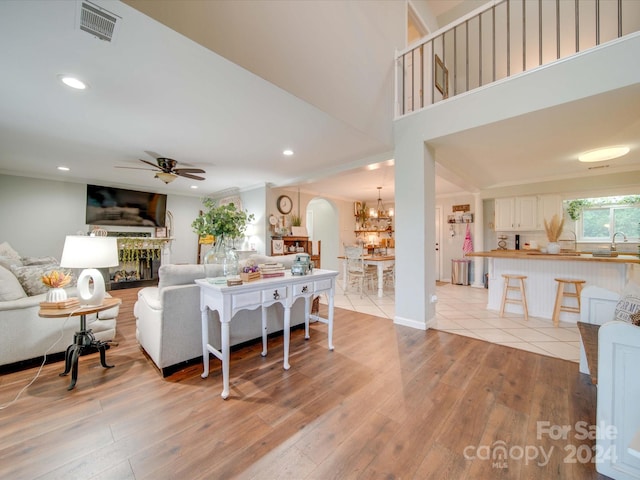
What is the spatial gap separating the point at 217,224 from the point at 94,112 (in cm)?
178

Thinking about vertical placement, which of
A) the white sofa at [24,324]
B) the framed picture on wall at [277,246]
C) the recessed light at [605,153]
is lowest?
the white sofa at [24,324]

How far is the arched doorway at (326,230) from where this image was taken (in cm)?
761

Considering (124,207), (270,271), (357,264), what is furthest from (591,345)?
(124,207)

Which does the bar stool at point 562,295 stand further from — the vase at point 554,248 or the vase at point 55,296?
the vase at point 55,296

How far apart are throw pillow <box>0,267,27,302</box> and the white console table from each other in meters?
1.82

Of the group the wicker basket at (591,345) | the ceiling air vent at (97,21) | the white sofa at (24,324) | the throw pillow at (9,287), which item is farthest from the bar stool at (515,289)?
the throw pillow at (9,287)

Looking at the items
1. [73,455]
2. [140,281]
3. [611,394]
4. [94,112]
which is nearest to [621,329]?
[611,394]

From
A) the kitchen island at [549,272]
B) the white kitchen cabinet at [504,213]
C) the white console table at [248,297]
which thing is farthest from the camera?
the white kitchen cabinet at [504,213]

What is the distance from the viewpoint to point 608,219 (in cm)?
507

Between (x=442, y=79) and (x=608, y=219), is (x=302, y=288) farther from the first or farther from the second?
(x=608, y=219)

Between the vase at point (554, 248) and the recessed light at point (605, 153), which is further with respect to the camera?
the vase at point (554, 248)

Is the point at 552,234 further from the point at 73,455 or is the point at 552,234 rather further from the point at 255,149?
the point at 73,455

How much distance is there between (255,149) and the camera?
11.9 feet

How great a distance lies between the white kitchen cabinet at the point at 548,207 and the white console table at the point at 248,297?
559 centimetres
